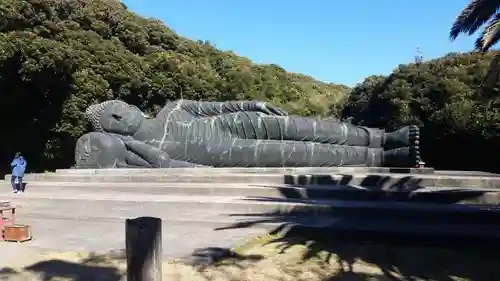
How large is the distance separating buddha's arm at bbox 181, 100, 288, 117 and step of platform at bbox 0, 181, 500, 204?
3.35 metres

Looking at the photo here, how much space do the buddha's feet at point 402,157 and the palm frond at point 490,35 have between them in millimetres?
4438

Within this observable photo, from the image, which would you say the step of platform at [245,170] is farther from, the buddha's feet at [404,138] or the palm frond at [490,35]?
the palm frond at [490,35]

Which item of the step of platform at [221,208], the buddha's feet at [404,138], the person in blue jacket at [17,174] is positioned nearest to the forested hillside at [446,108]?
the buddha's feet at [404,138]

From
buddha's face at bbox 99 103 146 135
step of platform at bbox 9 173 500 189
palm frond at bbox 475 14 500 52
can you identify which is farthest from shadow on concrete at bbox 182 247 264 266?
buddha's face at bbox 99 103 146 135

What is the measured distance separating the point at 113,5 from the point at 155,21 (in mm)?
2262

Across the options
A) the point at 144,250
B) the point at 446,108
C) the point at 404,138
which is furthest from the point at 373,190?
the point at 446,108

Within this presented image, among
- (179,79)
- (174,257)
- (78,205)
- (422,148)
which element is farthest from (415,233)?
(179,79)

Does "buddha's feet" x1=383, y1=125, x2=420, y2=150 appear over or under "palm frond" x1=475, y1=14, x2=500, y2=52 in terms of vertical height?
under

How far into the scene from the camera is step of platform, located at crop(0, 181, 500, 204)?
7070 mm

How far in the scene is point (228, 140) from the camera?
38.7 feet

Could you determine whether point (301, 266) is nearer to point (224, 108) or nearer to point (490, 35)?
point (490, 35)

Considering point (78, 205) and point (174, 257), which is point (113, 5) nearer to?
point (78, 205)

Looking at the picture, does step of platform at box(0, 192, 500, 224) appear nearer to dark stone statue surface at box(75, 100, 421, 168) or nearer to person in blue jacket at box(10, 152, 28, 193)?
person in blue jacket at box(10, 152, 28, 193)

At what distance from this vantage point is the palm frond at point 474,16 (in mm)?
6832
